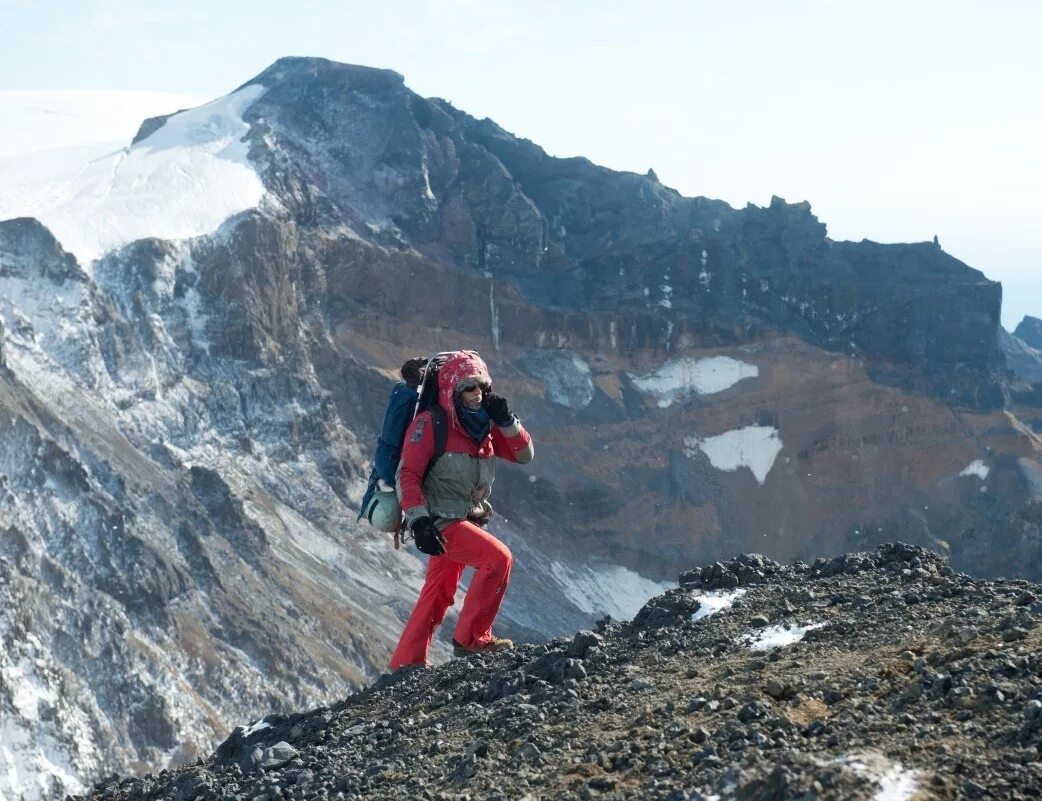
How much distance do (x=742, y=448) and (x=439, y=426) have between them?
69.4 meters

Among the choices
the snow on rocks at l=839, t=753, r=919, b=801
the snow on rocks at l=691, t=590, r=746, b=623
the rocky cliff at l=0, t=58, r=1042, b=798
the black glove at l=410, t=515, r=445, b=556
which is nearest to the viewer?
the snow on rocks at l=839, t=753, r=919, b=801

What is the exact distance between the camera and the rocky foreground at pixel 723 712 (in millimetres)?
6660

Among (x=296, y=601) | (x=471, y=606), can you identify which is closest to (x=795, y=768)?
(x=471, y=606)

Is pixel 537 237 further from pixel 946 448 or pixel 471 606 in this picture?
pixel 471 606

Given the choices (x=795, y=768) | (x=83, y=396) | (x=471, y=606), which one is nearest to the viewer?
(x=795, y=768)

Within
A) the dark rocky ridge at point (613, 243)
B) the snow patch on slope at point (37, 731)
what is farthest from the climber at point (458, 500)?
the dark rocky ridge at point (613, 243)

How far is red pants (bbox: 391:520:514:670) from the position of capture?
37.7 feet

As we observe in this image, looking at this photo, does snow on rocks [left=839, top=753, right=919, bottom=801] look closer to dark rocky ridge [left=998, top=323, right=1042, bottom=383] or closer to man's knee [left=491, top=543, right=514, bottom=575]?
man's knee [left=491, top=543, right=514, bottom=575]

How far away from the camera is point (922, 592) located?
35.3 ft

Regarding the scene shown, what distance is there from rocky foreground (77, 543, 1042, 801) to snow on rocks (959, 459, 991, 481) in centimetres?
7209

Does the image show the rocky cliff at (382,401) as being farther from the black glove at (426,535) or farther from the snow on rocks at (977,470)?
the black glove at (426,535)

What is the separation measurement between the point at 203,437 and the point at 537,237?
27927mm

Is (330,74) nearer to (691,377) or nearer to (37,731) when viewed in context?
(691,377)

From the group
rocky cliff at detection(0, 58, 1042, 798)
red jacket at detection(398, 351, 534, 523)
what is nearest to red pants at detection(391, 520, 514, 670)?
red jacket at detection(398, 351, 534, 523)
